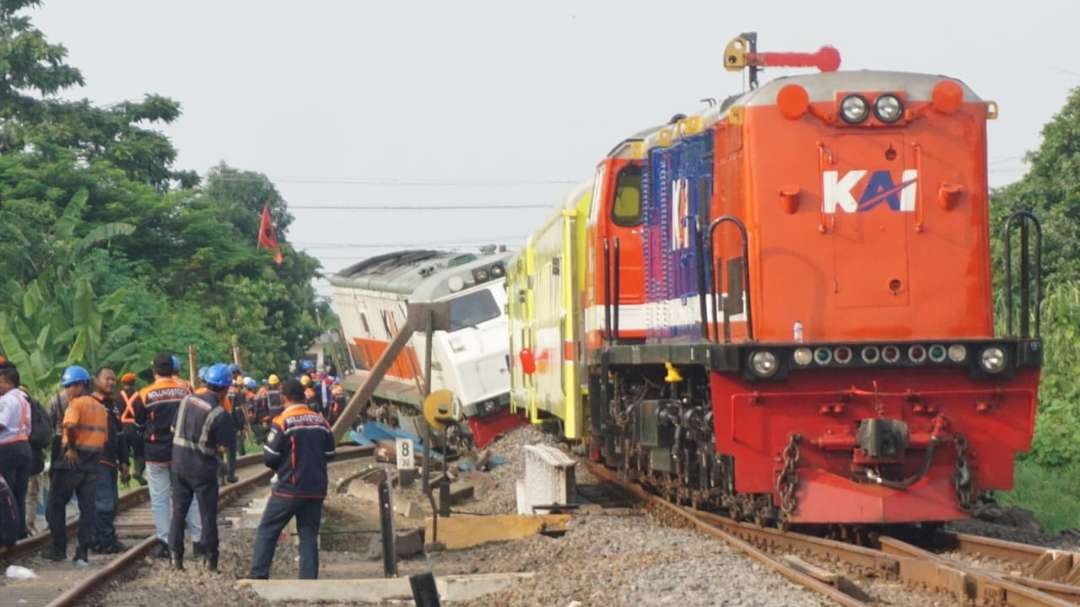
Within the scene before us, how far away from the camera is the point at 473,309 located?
94.5 ft

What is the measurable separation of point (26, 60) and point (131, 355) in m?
15.7

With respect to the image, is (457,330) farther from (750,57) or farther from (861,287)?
(861,287)

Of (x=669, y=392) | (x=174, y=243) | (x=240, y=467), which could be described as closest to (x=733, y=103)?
(x=669, y=392)

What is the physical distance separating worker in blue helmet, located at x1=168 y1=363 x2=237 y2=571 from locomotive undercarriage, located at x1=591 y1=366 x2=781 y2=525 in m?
3.40

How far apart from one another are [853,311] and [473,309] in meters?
16.9

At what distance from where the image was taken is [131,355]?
30.9 metres

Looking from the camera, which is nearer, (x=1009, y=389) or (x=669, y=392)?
(x=1009, y=389)

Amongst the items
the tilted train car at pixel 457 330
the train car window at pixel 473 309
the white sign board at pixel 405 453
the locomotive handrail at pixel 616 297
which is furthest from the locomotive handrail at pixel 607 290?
the train car window at pixel 473 309

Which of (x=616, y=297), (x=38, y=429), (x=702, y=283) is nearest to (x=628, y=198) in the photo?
(x=616, y=297)

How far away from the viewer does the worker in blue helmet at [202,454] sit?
41.4 ft

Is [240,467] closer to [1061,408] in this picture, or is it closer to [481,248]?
[481,248]

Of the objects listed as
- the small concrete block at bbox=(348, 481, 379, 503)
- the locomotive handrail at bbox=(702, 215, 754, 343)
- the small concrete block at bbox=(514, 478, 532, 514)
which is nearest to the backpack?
the small concrete block at bbox=(514, 478, 532, 514)

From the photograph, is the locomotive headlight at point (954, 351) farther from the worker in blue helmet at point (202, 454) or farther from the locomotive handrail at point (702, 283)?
the worker in blue helmet at point (202, 454)

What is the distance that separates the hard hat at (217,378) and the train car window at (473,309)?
50.9 feet
